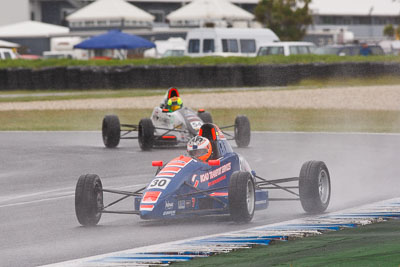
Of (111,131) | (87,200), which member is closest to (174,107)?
(111,131)

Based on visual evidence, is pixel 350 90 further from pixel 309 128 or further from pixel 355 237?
pixel 355 237

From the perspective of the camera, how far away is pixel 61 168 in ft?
52.2

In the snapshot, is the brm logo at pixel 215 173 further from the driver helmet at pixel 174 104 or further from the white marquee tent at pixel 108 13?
the white marquee tent at pixel 108 13

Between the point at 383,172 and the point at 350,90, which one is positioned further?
the point at 350,90

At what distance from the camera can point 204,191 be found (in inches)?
386

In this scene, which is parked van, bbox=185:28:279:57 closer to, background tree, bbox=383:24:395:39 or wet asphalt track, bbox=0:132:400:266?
wet asphalt track, bbox=0:132:400:266

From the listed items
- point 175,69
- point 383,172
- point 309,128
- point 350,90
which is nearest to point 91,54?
point 175,69

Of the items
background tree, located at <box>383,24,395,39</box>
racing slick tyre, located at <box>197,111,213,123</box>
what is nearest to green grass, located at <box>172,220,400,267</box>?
racing slick tyre, located at <box>197,111,213,123</box>

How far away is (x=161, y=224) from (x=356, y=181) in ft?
14.6

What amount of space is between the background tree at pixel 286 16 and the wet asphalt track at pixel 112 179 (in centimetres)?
3913

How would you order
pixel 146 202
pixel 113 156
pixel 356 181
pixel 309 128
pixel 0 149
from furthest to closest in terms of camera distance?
1. pixel 309 128
2. pixel 0 149
3. pixel 113 156
4. pixel 356 181
5. pixel 146 202

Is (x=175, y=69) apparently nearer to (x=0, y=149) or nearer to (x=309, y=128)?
(x=309, y=128)

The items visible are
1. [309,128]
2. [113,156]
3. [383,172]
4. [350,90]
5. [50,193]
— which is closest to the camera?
[50,193]

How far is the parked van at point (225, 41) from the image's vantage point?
4100 cm
